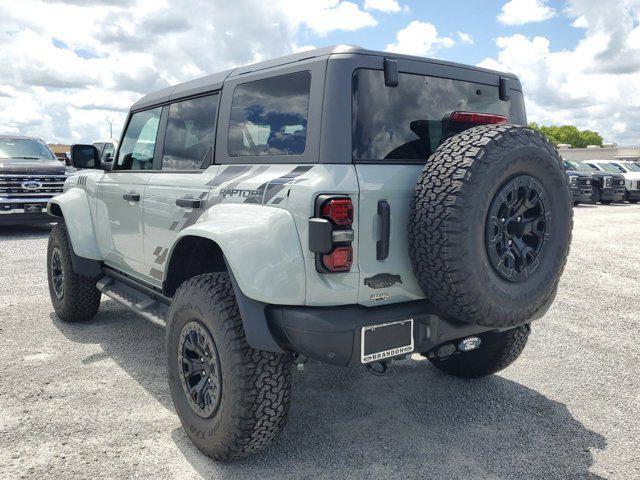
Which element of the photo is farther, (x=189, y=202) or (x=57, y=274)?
(x=57, y=274)

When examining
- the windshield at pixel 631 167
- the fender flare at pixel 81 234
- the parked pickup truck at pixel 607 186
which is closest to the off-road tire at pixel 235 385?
the fender flare at pixel 81 234

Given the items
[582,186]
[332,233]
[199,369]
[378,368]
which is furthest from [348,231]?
[582,186]

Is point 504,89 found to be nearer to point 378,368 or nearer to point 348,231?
A: point 348,231

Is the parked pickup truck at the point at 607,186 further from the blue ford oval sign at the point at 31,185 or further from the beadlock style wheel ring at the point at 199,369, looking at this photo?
the beadlock style wheel ring at the point at 199,369

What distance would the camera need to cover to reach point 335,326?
245 cm

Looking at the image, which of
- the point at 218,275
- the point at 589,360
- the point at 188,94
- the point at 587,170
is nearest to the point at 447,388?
the point at 589,360

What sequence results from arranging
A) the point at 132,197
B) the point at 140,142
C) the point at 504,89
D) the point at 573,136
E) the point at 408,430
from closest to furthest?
the point at 408,430 → the point at 504,89 → the point at 132,197 → the point at 140,142 → the point at 573,136

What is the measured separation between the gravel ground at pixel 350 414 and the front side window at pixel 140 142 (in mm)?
1458

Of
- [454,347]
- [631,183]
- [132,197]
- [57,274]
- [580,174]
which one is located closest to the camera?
[454,347]

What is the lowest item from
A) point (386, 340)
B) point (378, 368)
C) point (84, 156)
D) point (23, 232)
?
point (23, 232)

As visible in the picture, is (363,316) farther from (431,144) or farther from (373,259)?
(431,144)

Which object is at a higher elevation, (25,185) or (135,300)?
(25,185)

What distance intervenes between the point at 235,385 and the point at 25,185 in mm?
9344

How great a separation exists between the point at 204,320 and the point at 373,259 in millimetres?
903
